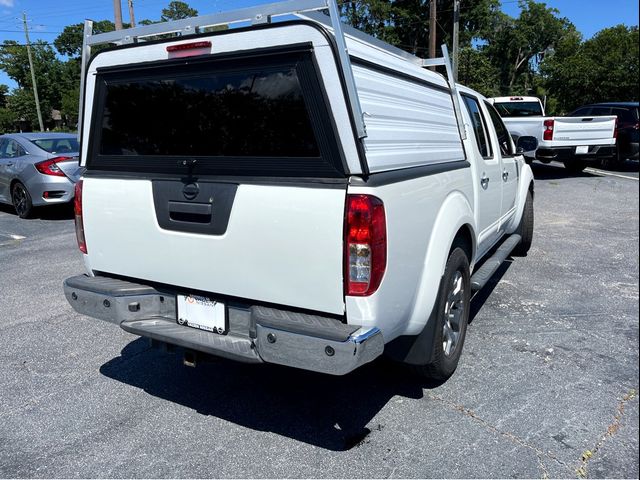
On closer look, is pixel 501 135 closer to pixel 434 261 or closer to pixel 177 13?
pixel 434 261

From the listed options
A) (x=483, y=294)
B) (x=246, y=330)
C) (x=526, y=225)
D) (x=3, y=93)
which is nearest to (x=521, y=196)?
(x=526, y=225)

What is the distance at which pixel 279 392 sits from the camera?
347cm

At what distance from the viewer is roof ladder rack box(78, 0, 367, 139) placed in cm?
237

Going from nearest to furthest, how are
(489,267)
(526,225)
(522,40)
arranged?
1. (489,267)
2. (526,225)
3. (522,40)

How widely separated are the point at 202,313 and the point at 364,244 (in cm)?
110

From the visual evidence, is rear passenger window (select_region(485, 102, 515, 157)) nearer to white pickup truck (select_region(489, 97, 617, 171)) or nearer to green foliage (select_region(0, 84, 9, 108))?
white pickup truck (select_region(489, 97, 617, 171))

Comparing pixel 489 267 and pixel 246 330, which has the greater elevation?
pixel 246 330

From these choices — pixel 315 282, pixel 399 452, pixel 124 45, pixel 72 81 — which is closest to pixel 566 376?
pixel 399 452

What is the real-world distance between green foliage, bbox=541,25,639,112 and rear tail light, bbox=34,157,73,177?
23827mm

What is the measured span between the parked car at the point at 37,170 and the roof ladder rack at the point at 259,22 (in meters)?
6.57

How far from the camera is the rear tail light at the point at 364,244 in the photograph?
2.40m

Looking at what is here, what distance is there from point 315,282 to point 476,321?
2.51 m

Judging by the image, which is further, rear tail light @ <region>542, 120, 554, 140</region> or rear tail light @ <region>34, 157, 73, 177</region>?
rear tail light @ <region>542, 120, 554, 140</region>

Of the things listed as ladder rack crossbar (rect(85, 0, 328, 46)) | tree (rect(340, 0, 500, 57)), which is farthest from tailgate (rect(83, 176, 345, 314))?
tree (rect(340, 0, 500, 57))
